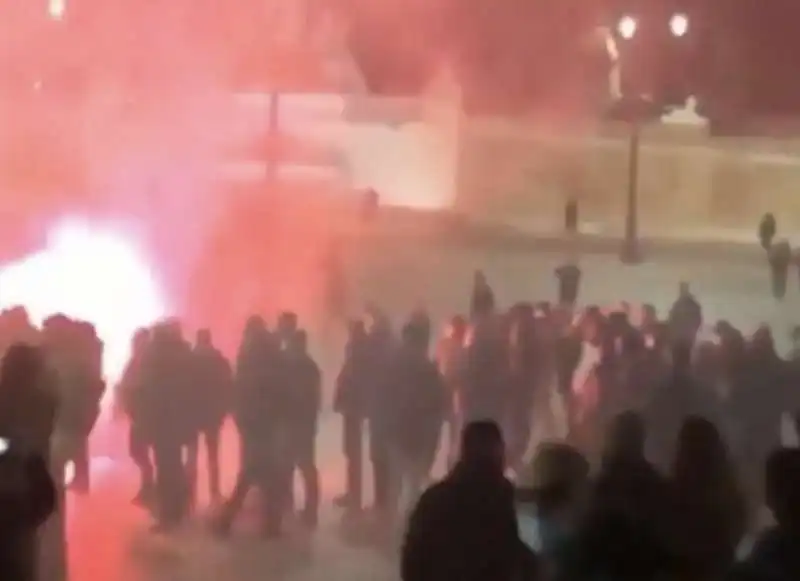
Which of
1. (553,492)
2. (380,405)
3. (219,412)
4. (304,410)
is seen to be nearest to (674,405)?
(553,492)

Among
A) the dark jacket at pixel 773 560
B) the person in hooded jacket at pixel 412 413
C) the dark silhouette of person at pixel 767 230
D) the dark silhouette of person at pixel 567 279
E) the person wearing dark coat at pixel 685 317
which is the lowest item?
the dark jacket at pixel 773 560

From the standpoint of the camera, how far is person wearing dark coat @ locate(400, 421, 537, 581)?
1602mm

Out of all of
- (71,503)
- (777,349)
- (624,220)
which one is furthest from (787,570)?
(71,503)

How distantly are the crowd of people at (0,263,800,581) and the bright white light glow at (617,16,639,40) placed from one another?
366 mm

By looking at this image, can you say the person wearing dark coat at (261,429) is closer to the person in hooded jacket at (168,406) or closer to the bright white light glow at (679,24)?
the person in hooded jacket at (168,406)

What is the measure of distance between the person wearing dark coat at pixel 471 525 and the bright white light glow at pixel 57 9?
87 centimetres

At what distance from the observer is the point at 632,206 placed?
5.46 ft

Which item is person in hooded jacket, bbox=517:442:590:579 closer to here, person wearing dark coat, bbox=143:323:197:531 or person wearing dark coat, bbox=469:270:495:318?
person wearing dark coat, bbox=469:270:495:318

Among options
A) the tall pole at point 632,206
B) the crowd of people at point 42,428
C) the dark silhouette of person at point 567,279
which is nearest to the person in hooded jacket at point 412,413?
the dark silhouette of person at point 567,279

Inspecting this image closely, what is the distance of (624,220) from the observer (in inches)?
65.3

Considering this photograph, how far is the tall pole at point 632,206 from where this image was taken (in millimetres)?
1649

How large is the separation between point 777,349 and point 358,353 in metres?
0.63

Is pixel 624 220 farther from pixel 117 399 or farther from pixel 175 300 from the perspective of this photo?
pixel 117 399

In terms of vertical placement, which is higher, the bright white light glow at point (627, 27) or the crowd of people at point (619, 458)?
the bright white light glow at point (627, 27)
